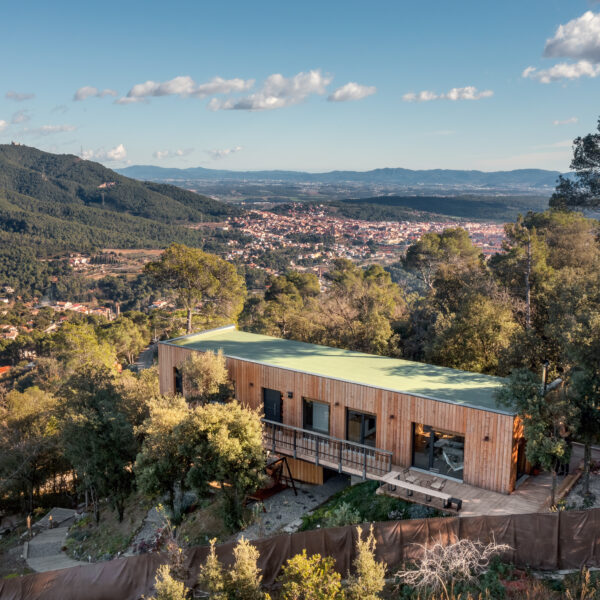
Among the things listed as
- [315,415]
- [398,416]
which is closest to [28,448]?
[315,415]

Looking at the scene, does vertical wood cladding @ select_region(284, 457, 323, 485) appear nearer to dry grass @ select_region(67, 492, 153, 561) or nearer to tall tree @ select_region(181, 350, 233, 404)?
tall tree @ select_region(181, 350, 233, 404)

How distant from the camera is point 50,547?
19.1 metres

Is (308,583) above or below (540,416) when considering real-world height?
below

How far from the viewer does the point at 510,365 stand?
56.3 ft

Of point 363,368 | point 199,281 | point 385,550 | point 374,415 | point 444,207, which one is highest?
point 444,207

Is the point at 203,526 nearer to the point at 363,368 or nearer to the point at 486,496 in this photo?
the point at 363,368

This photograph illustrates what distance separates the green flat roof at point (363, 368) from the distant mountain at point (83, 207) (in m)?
109

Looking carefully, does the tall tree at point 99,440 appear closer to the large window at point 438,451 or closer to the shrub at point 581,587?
the large window at point 438,451

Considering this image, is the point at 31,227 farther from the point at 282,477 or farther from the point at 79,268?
the point at 282,477

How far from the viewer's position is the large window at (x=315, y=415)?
16594 mm

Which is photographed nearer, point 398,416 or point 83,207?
point 398,416

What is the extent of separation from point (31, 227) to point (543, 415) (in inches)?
5429

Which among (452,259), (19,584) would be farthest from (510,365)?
(452,259)

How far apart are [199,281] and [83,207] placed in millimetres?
130639
